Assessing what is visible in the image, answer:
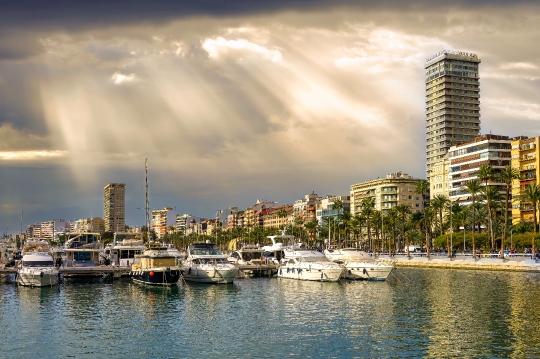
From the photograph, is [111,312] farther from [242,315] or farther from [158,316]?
[242,315]

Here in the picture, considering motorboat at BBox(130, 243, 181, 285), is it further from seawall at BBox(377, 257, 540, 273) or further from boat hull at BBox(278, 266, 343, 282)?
seawall at BBox(377, 257, 540, 273)

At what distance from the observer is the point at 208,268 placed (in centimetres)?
7794

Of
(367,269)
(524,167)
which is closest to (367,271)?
(367,269)

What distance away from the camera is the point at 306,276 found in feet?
273

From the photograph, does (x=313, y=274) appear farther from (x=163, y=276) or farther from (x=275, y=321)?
(x=275, y=321)

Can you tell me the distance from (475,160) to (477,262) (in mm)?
81691

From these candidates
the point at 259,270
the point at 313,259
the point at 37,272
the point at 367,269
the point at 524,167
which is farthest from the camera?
the point at 524,167

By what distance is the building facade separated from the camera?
578 ft

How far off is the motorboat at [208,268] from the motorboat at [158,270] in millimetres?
3633

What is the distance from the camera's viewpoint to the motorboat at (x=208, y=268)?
3051 inches

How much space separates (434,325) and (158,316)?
2230cm

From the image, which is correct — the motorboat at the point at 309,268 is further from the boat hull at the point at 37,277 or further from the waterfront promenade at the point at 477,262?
the boat hull at the point at 37,277

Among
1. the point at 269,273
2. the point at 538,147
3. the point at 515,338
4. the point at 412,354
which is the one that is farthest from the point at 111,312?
the point at 538,147

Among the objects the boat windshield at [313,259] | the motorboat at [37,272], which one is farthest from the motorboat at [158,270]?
the boat windshield at [313,259]
